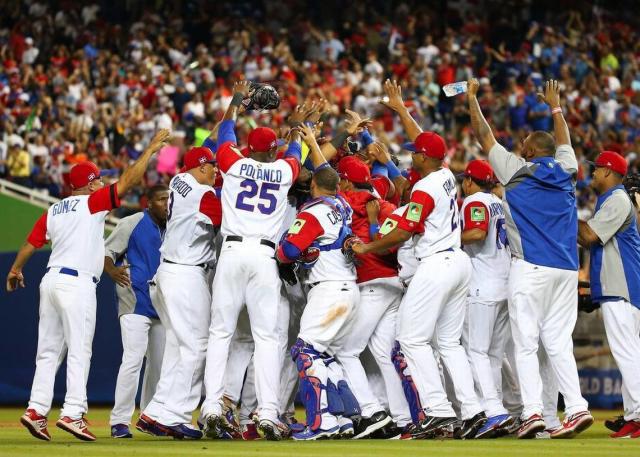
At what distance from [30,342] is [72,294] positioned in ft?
18.5

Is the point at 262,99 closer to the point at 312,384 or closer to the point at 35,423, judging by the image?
the point at 312,384

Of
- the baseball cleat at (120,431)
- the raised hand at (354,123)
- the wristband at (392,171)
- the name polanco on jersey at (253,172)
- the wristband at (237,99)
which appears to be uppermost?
the wristband at (237,99)

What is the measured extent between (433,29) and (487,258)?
19.1 m

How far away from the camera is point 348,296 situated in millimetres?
10211

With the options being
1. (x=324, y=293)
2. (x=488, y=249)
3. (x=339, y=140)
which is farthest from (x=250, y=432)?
(x=339, y=140)

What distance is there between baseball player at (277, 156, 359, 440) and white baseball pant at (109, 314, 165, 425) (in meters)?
1.64

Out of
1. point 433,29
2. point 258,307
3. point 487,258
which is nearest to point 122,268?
point 258,307

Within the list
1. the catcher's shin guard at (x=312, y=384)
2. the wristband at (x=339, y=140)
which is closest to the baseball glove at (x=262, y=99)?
the wristband at (x=339, y=140)

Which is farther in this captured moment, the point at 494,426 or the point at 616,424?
the point at 616,424

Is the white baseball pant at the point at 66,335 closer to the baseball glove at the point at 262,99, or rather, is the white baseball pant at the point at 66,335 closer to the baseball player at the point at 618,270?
the baseball glove at the point at 262,99

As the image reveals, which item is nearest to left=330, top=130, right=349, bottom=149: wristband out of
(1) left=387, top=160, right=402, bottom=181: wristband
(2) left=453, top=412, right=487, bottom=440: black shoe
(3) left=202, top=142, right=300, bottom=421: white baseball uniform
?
(1) left=387, top=160, right=402, bottom=181: wristband

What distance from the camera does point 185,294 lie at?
10281 millimetres

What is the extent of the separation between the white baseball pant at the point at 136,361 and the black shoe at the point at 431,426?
2496 millimetres

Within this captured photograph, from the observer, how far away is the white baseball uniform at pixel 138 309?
11.0 metres
